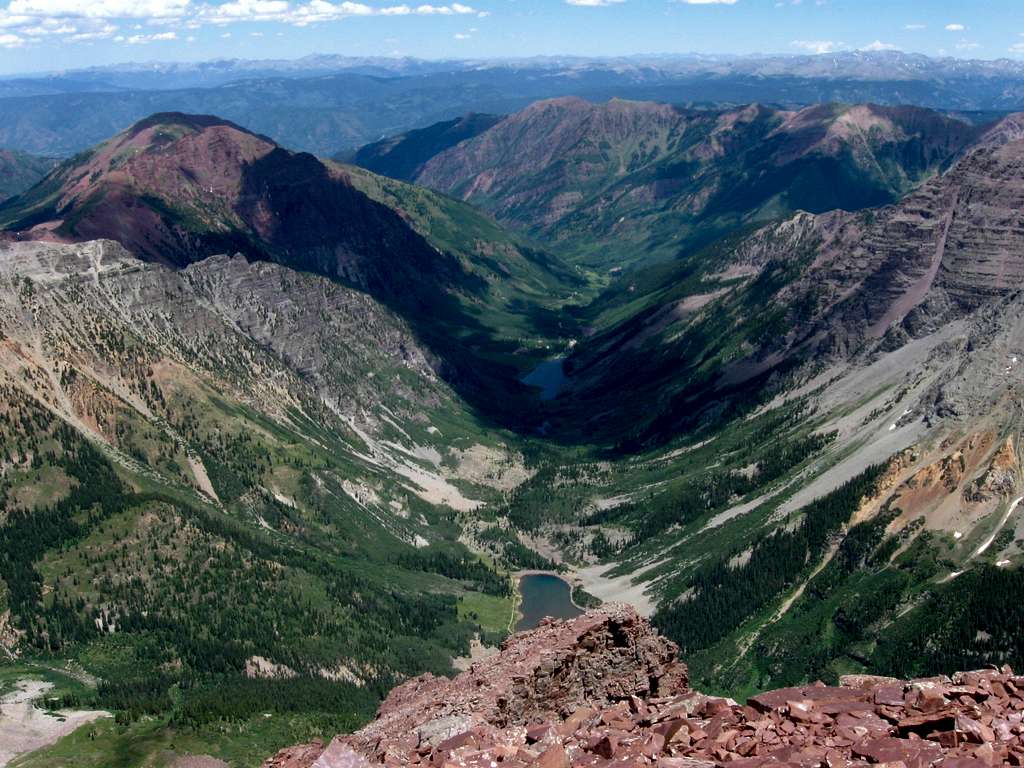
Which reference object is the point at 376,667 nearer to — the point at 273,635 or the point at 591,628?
the point at 273,635

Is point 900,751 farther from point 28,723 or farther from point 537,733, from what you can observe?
point 28,723

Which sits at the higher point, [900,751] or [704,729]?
[900,751]

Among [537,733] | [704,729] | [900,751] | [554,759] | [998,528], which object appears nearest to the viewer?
[900,751]

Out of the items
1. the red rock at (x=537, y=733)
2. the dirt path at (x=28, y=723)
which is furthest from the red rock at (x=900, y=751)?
the dirt path at (x=28, y=723)

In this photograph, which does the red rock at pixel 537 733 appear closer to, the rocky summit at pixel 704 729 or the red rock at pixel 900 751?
the rocky summit at pixel 704 729

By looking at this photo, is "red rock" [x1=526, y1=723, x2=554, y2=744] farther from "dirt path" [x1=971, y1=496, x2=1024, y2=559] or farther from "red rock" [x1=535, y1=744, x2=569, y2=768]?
"dirt path" [x1=971, y1=496, x2=1024, y2=559]

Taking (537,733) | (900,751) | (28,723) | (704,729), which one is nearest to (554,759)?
(537,733)

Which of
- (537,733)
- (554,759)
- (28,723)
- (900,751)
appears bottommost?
(28,723)
